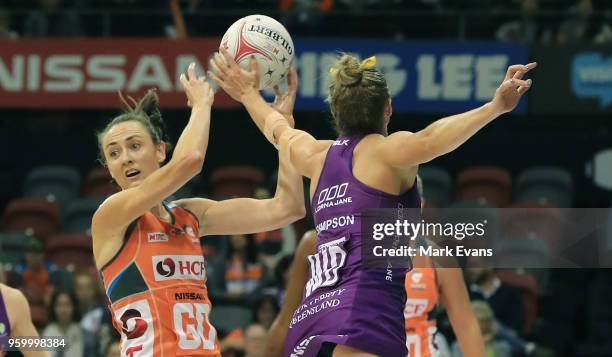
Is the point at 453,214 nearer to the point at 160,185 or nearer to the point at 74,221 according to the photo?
the point at 74,221

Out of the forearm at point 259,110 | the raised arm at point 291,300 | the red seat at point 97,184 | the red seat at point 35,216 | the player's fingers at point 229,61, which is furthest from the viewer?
the red seat at point 97,184

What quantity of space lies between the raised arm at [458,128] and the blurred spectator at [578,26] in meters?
8.85

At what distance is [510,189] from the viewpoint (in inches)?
536

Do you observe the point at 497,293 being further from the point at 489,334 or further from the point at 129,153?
the point at 129,153

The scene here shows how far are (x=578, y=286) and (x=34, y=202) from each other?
20.0ft

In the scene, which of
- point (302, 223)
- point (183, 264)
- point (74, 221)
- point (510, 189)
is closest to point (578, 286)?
point (510, 189)

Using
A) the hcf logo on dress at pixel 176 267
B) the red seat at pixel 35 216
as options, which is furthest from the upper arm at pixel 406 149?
the red seat at pixel 35 216

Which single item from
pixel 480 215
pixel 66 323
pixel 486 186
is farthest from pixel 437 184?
pixel 66 323

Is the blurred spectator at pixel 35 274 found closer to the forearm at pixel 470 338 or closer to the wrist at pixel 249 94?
the forearm at pixel 470 338

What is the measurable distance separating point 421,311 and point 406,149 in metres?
2.20

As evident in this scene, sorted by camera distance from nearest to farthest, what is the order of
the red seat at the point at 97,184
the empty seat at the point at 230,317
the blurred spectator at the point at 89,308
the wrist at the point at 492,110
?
the wrist at the point at 492,110 < the blurred spectator at the point at 89,308 < the empty seat at the point at 230,317 < the red seat at the point at 97,184

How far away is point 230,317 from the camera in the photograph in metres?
10.7

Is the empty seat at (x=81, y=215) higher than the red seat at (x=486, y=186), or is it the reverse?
the red seat at (x=486, y=186)

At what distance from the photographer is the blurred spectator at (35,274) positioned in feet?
37.2
